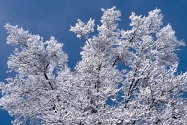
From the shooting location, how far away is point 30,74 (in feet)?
53.2

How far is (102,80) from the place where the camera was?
14555mm

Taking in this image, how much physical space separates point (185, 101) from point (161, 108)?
1.44 meters

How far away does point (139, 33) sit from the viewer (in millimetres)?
17594

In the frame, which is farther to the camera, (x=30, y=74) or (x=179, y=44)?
(x=179, y=44)

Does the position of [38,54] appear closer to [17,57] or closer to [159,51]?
[17,57]

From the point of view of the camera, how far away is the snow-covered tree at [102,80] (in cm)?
1283

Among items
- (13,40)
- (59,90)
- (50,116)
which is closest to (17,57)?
(13,40)

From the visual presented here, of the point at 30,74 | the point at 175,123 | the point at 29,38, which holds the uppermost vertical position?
the point at 29,38

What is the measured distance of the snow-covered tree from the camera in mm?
12828

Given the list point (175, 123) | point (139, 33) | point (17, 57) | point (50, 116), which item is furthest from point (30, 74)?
point (175, 123)

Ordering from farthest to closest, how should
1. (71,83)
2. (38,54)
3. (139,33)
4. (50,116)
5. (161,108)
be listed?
(139,33)
(38,54)
(161,108)
(71,83)
(50,116)

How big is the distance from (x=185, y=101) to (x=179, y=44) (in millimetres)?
4253

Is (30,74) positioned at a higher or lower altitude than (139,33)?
lower

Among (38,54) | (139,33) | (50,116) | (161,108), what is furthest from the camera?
(139,33)
